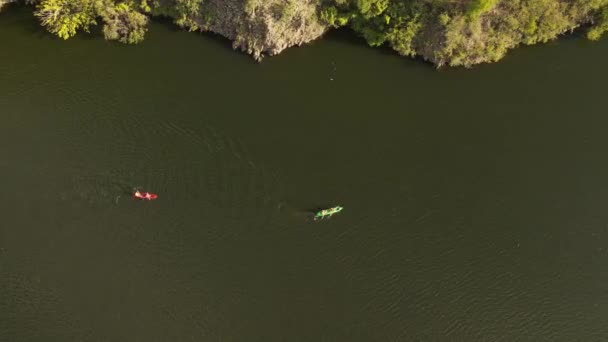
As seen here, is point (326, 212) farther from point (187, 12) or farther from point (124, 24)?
point (124, 24)

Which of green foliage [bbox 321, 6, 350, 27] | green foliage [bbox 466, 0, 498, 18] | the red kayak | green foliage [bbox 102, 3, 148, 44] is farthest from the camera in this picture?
green foliage [bbox 102, 3, 148, 44]

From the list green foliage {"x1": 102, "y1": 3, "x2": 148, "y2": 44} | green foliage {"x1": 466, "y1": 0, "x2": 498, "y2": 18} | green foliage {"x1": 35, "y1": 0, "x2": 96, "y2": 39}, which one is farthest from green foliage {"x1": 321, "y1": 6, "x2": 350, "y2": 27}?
green foliage {"x1": 35, "y1": 0, "x2": 96, "y2": 39}

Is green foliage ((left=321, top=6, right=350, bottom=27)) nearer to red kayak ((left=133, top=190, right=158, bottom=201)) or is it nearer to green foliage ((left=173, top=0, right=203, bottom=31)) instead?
green foliage ((left=173, top=0, right=203, bottom=31))

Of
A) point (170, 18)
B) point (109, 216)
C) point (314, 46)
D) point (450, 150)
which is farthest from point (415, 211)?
point (170, 18)

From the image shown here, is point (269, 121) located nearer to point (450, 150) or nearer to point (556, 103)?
point (450, 150)

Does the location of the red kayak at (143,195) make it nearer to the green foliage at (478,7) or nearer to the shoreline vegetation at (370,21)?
the shoreline vegetation at (370,21)

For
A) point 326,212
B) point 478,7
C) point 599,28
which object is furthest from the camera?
point 599,28

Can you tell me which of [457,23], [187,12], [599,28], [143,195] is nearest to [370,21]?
[457,23]

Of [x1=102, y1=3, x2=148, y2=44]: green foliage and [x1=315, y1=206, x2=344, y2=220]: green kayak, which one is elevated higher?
[x1=102, y1=3, x2=148, y2=44]: green foliage
